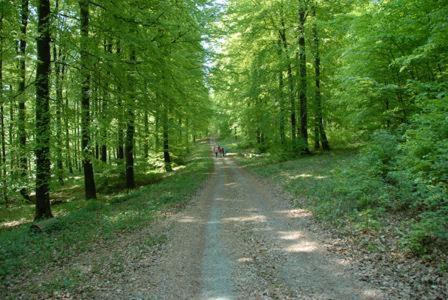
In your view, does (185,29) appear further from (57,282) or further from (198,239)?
(57,282)

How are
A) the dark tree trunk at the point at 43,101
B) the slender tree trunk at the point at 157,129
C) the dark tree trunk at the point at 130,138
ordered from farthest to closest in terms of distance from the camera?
the slender tree trunk at the point at 157,129, the dark tree trunk at the point at 130,138, the dark tree trunk at the point at 43,101

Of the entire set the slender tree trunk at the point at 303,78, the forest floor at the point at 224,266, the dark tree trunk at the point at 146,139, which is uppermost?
the slender tree trunk at the point at 303,78

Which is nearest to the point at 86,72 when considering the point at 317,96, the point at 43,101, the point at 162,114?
the point at 43,101

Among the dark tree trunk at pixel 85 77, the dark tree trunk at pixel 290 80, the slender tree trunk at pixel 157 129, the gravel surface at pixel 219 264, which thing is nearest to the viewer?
the gravel surface at pixel 219 264

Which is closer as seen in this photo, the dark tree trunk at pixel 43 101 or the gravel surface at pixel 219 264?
the gravel surface at pixel 219 264

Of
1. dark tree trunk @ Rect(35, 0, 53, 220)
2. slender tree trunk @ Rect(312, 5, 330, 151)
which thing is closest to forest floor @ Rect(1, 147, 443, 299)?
dark tree trunk @ Rect(35, 0, 53, 220)

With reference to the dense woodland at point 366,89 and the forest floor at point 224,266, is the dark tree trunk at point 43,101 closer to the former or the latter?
the forest floor at point 224,266

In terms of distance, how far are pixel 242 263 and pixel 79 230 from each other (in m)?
6.74

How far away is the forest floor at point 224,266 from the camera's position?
682 centimetres

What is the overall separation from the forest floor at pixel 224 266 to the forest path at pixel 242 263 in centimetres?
2

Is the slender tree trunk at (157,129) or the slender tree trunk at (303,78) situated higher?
the slender tree trunk at (303,78)

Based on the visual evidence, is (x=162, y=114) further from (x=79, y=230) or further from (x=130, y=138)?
(x=79, y=230)

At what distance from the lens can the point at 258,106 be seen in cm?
2889

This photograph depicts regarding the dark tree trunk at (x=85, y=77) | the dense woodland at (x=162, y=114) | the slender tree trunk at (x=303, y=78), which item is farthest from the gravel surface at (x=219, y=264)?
the slender tree trunk at (x=303, y=78)
